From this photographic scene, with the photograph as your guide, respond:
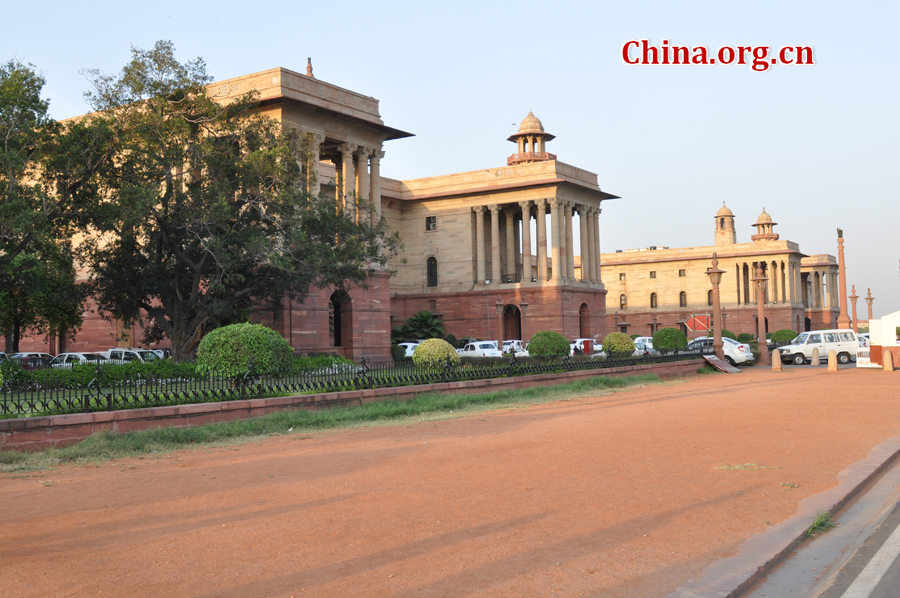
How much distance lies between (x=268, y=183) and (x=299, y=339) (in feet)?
36.2

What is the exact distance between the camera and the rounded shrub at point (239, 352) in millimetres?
17000

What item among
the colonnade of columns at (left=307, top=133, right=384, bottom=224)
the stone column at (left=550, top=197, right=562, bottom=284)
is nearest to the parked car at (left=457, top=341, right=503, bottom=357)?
the colonnade of columns at (left=307, top=133, right=384, bottom=224)

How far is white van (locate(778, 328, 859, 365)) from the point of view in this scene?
41562 mm

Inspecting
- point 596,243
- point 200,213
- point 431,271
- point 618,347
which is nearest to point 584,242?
point 596,243

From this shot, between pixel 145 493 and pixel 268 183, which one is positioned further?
pixel 268 183

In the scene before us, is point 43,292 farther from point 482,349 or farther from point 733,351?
point 733,351

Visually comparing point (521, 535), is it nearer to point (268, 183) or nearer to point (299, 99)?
point (268, 183)

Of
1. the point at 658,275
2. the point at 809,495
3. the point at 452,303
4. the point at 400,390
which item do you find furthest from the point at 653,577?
the point at 658,275

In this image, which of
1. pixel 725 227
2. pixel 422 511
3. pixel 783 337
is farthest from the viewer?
pixel 725 227

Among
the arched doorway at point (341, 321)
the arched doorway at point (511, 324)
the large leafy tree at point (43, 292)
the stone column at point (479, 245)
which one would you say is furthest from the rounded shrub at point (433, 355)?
the arched doorway at point (511, 324)

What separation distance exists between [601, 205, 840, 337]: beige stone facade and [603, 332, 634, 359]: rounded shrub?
5800 cm

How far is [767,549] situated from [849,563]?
68 cm

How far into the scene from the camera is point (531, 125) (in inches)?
2591

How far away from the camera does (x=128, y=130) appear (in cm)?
2498
